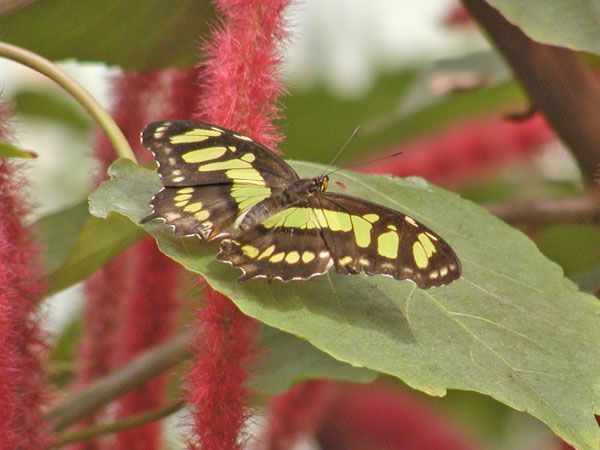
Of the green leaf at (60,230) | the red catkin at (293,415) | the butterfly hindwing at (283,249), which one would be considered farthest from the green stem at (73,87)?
the red catkin at (293,415)

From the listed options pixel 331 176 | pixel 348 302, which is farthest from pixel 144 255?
pixel 348 302

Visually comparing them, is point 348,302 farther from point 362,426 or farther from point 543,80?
point 362,426

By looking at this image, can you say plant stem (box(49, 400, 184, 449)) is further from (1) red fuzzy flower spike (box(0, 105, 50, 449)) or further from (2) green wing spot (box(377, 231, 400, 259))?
Result: (2) green wing spot (box(377, 231, 400, 259))

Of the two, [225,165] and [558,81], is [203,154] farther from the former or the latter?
[558,81]

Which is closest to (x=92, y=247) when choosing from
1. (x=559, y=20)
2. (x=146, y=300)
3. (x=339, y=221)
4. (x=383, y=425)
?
(x=146, y=300)

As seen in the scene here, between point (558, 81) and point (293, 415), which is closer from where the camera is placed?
point (558, 81)
